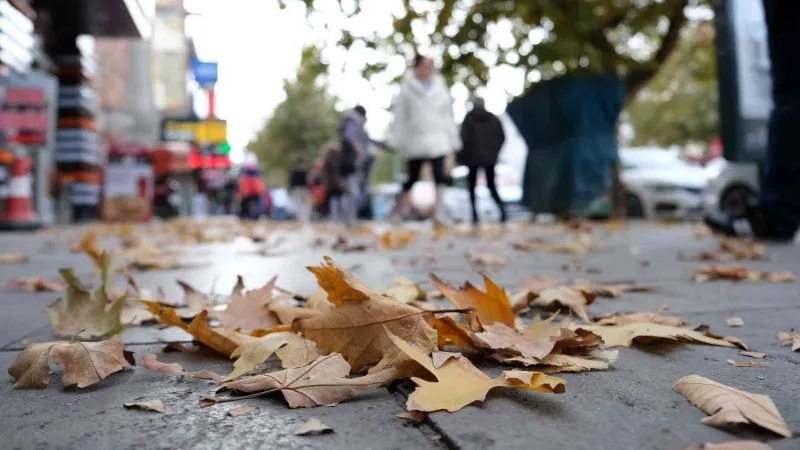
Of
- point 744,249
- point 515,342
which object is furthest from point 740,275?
Answer: point 515,342

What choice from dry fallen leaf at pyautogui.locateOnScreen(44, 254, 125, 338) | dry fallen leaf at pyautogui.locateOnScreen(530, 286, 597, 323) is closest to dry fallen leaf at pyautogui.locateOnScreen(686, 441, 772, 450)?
dry fallen leaf at pyautogui.locateOnScreen(530, 286, 597, 323)

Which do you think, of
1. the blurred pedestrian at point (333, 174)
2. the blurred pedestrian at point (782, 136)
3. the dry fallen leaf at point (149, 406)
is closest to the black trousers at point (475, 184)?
the blurred pedestrian at point (333, 174)

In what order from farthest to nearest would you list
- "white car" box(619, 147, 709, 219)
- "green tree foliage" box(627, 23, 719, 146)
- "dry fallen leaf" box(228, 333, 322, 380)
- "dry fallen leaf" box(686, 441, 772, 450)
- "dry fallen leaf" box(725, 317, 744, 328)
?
"green tree foliage" box(627, 23, 719, 146)
"white car" box(619, 147, 709, 219)
"dry fallen leaf" box(725, 317, 744, 328)
"dry fallen leaf" box(228, 333, 322, 380)
"dry fallen leaf" box(686, 441, 772, 450)

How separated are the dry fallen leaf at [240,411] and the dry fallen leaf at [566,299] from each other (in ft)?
3.58

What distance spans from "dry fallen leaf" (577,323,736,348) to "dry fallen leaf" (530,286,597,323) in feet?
0.96

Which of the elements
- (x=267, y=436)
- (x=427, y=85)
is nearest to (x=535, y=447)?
(x=267, y=436)

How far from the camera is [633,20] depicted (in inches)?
413

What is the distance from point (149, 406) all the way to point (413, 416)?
1.46ft

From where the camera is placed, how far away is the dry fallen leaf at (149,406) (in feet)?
3.89

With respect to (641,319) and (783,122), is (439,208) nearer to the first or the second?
(783,122)

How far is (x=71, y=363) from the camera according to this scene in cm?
140

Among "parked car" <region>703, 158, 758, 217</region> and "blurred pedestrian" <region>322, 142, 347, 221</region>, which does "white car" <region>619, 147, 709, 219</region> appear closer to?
"parked car" <region>703, 158, 758, 217</region>

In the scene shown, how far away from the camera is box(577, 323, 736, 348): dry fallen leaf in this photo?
1621 millimetres

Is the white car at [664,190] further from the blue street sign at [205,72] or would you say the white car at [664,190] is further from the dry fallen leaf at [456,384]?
the blue street sign at [205,72]
